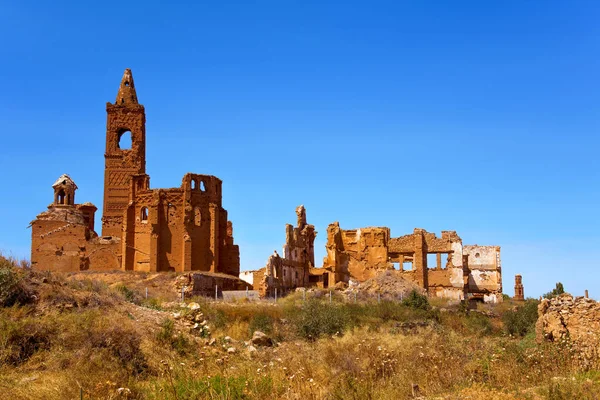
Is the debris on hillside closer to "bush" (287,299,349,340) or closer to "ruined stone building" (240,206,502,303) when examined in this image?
"ruined stone building" (240,206,502,303)

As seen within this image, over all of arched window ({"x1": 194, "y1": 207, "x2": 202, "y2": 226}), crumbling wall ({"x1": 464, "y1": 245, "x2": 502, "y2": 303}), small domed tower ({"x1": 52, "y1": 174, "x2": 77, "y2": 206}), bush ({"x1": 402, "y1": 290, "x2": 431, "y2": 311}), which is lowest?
bush ({"x1": 402, "y1": 290, "x2": 431, "y2": 311})

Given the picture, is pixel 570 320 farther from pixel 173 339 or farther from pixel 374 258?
pixel 374 258

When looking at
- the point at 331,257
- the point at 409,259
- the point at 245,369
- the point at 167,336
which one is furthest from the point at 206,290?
the point at 245,369

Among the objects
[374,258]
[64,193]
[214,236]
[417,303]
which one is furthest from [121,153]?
[417,303]

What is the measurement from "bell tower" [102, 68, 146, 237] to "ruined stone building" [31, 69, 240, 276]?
31cm

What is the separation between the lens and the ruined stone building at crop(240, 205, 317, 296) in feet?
134

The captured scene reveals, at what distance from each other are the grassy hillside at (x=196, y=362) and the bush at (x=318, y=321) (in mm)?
2373

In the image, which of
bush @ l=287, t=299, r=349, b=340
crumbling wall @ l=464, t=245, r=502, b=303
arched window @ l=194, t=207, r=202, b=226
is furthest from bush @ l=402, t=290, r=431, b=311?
crumbling wall @ l=464, t=245, r=502, b=303

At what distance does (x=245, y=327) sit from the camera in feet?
79.9

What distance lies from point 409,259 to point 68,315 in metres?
35.6

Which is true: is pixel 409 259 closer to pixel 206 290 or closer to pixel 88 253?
pixel 206 290

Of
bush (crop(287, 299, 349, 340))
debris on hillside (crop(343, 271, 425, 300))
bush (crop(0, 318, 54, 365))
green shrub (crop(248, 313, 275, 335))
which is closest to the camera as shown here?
bush (crop(0, 318, 54, 365))

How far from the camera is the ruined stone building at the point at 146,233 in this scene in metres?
44.6

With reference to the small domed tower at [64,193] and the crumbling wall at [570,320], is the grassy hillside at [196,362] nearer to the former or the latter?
the crumbling wall at [570,320]
